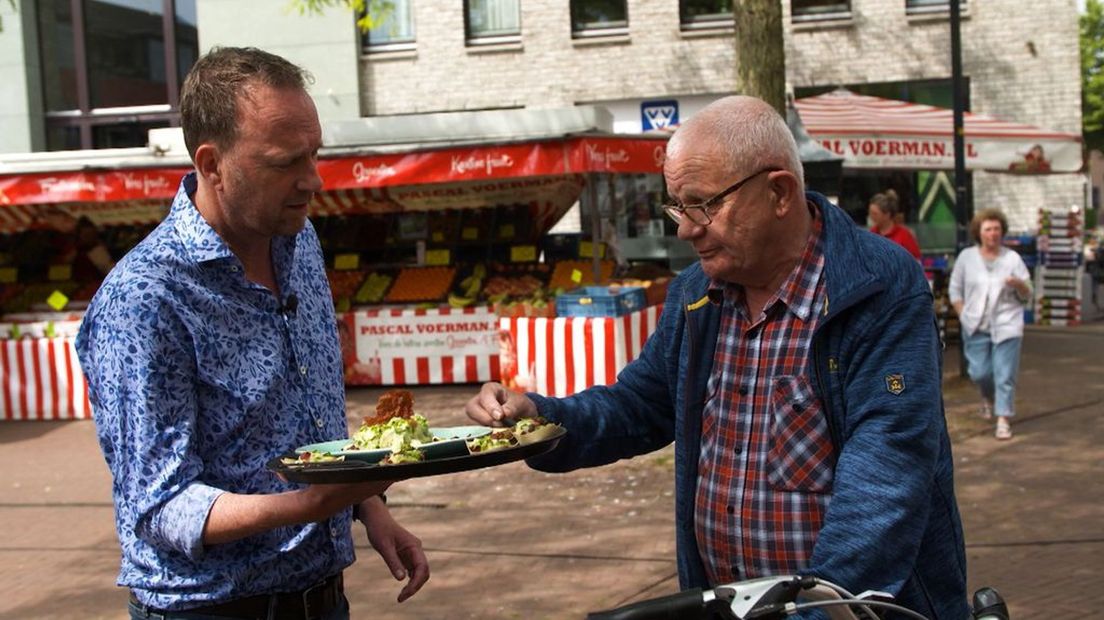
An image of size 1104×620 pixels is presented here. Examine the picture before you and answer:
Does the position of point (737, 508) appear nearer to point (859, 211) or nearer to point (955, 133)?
point (955, 133)

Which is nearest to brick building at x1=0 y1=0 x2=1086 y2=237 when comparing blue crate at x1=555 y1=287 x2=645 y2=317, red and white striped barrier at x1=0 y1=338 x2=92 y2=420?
blue crate at x1=555 y1=287 x2=645 y2=317

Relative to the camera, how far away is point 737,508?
271 cm

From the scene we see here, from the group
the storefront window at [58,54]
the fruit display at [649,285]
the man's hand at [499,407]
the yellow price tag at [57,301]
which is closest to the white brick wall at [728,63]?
the storefront window at [58,54]

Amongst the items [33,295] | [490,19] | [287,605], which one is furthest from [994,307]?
[490,19]

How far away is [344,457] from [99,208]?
514 inches

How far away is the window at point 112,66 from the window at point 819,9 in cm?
1109

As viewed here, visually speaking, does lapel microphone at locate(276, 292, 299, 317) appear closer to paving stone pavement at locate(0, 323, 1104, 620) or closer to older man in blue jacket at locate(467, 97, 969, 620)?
older man in blue jacket at locate(467, 97, 969, 620)

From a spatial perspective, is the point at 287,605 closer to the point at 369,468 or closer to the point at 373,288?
the point at 369,468

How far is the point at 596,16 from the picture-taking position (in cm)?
2256

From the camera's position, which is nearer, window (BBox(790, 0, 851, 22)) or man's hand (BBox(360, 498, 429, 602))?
man's hand (BBox(360, 498, 429, 602))

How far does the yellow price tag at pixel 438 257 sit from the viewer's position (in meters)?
14.3

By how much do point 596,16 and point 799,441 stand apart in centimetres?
2074

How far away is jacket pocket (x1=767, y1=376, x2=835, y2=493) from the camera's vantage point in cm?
258

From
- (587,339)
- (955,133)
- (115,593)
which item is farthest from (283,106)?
(955,133)
